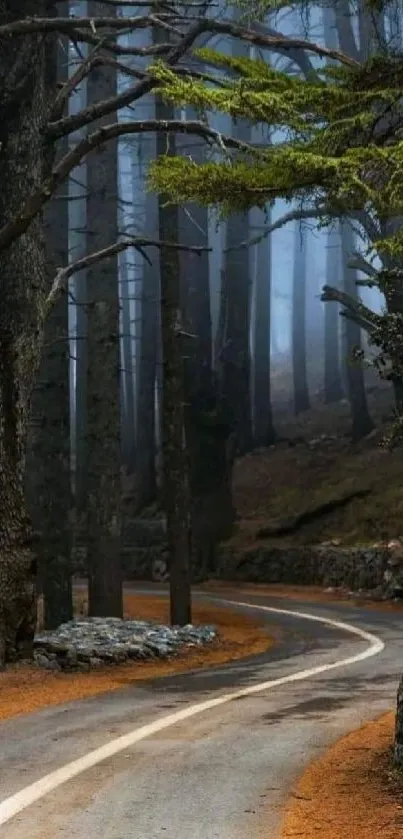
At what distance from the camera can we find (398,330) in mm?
8281

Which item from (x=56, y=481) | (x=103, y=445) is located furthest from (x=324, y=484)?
(x=103, y=445)

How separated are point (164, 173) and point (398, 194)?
1.68 meters

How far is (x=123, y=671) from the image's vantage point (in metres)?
13.6

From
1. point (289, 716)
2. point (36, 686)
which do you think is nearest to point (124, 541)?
point (36, 686)

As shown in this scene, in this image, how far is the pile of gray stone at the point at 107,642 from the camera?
13.6 meters

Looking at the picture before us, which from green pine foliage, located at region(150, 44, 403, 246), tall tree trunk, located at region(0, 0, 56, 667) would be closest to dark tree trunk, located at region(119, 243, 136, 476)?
tall tree trunk, located at region(0, 0, 56, 667)

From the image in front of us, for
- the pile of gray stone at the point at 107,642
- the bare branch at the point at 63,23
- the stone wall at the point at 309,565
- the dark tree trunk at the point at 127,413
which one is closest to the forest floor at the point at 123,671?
the pile of gray stone at the point at 107,642

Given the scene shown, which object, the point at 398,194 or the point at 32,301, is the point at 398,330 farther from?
the point at 32,301

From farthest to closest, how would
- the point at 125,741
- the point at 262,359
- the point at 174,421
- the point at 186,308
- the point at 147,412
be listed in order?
the point at 262,359
the point at 147,412
the point at 186,308
the point at 174,421
the point at 125,741

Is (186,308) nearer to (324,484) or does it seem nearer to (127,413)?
(324,484)

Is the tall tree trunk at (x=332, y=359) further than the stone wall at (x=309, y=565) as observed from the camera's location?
Yes

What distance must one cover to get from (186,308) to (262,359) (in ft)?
28.6

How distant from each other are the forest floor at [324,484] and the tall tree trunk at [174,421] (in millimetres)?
8855

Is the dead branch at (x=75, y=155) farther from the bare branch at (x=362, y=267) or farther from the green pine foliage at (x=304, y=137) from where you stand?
the green pine foliage at (x=304, y=137)
